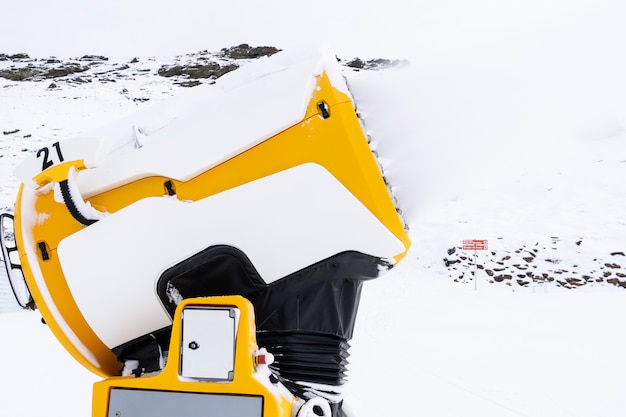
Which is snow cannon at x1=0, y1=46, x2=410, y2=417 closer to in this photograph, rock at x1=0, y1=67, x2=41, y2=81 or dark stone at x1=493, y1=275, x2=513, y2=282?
dark stone at x1=493, y1=275, x2=513, y2=282

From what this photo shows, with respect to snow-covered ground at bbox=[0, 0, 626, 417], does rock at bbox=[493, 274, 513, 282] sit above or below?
below

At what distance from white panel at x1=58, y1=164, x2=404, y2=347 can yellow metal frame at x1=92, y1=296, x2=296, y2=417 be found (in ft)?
0.67

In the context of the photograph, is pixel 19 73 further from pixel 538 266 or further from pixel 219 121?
pixel 219 121

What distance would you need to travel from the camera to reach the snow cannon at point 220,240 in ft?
5.16

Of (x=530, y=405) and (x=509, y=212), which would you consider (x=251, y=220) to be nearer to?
(x=530, y=405)

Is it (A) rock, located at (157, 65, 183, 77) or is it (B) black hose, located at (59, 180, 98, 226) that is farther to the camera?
(A) rock, located at (157, 65, 183, 77)

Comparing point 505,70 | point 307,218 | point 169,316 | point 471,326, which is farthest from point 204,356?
point 471,326

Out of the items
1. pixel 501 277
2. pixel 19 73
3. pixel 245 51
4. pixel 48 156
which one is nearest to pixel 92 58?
pixel 19 73

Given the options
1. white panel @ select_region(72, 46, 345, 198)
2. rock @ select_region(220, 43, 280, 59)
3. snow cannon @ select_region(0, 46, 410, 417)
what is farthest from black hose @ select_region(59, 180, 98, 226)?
rock @ select_region(220, 43, 280, 59)

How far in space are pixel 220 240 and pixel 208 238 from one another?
0.13ft

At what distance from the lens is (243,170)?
1681mm

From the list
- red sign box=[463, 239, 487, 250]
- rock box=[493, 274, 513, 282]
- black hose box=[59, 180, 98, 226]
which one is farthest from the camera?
rock box=[493, 274, 513, 282]

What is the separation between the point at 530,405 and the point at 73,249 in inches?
142

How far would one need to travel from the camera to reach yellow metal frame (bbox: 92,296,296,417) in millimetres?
1481
